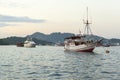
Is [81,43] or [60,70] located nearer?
[60,70]

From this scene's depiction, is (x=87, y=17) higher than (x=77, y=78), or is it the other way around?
(x=87, y=17)

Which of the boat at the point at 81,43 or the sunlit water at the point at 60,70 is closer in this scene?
the sunlit water at the point at 60,70

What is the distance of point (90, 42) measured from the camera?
118875 millimetres

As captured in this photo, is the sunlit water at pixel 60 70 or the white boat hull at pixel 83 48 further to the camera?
the white boat hull at pixel 83 48

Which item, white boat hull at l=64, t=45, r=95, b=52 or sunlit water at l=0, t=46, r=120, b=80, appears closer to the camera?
sunlit water at l=0, t=46, r=120, b=80

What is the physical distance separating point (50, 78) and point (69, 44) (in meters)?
97.0

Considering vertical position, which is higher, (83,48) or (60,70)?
(83,48)

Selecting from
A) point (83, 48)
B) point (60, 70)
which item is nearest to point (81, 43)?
point (83, 48)

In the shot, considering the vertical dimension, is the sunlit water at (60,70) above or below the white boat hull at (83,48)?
below

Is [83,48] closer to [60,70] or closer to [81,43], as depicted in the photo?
[81,43]

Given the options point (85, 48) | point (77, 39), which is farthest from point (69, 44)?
point (85, 48)

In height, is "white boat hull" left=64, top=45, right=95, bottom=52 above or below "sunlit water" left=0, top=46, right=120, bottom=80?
above

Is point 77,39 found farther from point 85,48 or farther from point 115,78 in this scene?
point 115,78

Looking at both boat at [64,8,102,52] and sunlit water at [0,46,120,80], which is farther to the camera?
boat at [64,8,102,52]
